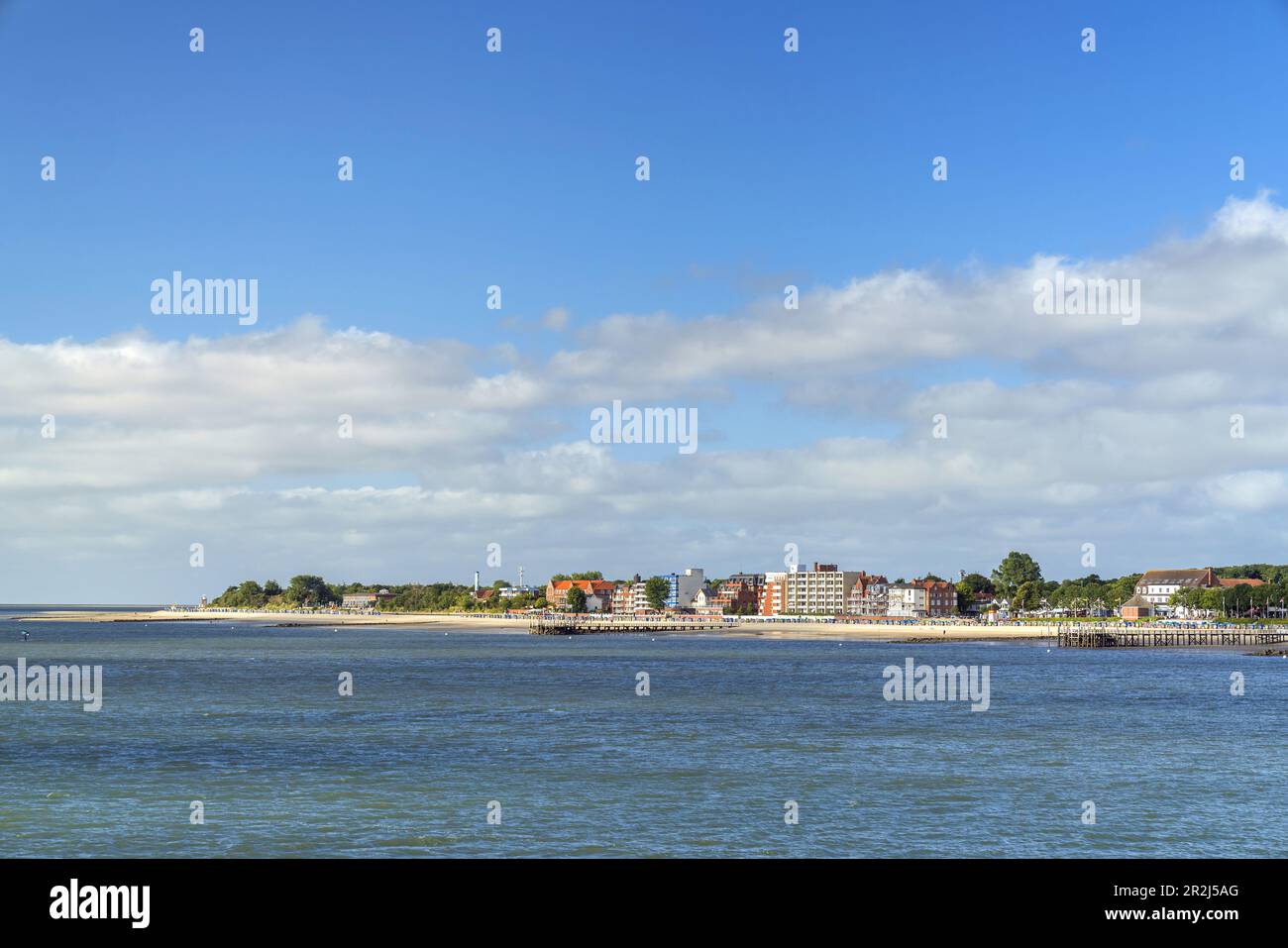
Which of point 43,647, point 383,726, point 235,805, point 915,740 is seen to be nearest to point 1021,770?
point 915,740

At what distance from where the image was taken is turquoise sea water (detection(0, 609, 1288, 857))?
27484 mm

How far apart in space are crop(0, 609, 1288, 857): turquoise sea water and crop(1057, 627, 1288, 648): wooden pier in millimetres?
70345

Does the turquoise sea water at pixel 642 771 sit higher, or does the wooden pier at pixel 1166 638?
the turquoise sea water at pixel 642 771

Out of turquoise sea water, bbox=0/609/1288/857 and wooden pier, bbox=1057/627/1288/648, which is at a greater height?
turquoise sea water, bbox=0/609/1288/857

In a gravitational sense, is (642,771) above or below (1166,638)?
above

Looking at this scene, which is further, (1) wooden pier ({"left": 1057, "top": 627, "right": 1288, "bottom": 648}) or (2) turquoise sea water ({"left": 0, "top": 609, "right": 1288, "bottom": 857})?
(1) wooden pier ({"left": 1057, "top": 627, "right": 1288, "bottom": 648})

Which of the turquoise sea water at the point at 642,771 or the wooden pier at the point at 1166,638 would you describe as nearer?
the turquoise sea water at the point at 642,771

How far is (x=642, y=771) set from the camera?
124 ft

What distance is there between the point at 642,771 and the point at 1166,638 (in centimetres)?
14219

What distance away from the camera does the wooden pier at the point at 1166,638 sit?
14938 cm

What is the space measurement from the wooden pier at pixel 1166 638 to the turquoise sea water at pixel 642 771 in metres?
70.3
